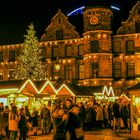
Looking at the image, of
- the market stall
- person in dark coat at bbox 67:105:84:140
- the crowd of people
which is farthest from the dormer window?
person in dark coat at bbox 67:105:84:140

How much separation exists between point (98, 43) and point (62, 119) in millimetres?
37252

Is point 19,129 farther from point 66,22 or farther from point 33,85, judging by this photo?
point 66,22

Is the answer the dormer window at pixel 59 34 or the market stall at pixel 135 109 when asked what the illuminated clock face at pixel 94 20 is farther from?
the market stall at pixel 135 109

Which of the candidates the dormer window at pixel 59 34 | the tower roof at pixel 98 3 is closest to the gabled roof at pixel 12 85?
the tower roof at pixel 98 3

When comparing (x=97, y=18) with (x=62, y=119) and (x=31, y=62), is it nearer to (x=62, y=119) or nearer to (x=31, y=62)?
(x=31, y=62)

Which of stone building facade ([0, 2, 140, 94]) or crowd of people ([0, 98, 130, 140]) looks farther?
stone building facade ([0, 2, 140, 94])

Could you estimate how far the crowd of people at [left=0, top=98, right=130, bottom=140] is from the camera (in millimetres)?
11203

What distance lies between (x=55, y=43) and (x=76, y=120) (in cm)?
4176

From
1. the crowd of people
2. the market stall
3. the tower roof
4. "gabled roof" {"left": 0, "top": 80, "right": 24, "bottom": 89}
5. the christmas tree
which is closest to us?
the crowd of people

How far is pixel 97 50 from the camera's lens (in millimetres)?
48219

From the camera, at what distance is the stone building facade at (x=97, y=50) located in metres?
48.0

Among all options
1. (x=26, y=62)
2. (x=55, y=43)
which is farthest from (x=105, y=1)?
(x=26, y=62)

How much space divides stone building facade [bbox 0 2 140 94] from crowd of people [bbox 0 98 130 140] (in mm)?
21568

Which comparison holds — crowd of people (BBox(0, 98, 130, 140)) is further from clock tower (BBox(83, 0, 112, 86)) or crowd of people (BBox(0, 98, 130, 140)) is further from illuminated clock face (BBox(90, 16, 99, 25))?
illuminated clock face (BBox(90, 16, 99, 25))
